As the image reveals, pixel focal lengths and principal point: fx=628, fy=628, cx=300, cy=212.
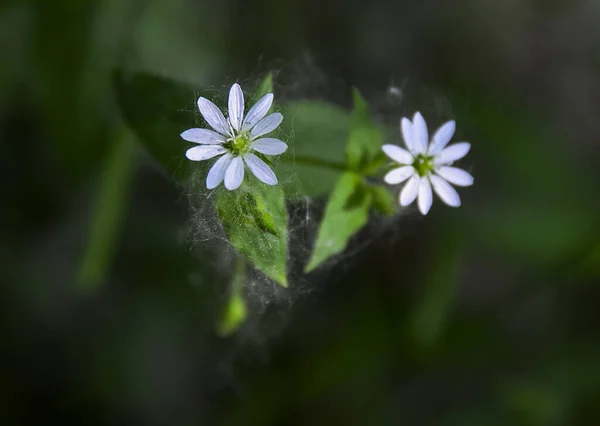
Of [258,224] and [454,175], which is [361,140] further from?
[258,224]

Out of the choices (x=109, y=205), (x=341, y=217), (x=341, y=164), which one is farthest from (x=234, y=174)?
(x=109, y=205)

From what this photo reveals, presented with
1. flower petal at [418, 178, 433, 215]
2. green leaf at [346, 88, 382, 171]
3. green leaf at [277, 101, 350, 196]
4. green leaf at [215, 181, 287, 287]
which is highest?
green leaf at [277, 101, 350, 196]

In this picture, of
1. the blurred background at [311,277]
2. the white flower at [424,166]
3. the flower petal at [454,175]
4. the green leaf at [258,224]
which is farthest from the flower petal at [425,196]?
the blurred background at [311,277]

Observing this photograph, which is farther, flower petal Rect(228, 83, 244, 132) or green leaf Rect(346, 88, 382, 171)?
green leaf Rect(346, 88, 382, 171)

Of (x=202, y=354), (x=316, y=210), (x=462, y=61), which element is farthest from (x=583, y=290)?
(x=202, y=354)

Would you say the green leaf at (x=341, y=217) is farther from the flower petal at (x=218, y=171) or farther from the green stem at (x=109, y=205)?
the green stem at (x=109, y=205)

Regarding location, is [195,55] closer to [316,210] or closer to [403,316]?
[316,210]

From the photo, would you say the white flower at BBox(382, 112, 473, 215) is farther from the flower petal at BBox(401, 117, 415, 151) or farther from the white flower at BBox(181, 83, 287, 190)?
the white flower at BBox(181, 83, 287, 190)

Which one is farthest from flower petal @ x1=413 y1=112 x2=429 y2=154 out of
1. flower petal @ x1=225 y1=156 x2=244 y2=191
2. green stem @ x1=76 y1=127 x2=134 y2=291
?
green stem @ x1=76 y1=127 x2=134 y2=291
